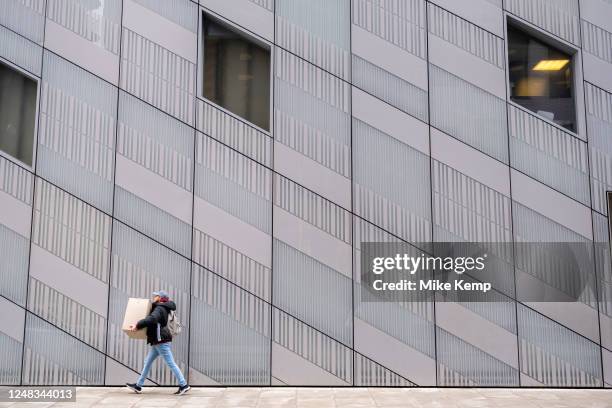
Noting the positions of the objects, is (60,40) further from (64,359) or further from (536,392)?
(536,392)

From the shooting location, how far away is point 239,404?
31.6 ft

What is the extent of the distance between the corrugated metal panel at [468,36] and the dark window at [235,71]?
11.4 ft

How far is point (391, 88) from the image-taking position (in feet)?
38.8

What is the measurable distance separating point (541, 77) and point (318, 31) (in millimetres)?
4622

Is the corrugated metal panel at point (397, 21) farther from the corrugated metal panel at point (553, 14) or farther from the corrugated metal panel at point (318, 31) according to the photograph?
the corrugated metal panel at point (553, 14)

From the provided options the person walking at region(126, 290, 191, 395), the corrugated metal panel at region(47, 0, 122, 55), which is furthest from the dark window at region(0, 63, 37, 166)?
the person walking at region(126, 290, 191, 395)

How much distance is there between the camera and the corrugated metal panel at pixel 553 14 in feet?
39.8

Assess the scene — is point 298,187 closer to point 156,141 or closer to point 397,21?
point 156,141

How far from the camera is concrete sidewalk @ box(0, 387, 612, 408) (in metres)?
9.63

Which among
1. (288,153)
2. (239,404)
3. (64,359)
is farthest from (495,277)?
(64,359)

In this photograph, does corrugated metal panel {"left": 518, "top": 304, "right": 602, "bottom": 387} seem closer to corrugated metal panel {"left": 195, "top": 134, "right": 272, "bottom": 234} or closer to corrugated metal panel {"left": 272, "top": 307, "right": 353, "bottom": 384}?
corrugated metal panel {"left": 272, "top": 307, "right": 353, "bottom": 384}

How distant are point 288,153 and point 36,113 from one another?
5.06 metres

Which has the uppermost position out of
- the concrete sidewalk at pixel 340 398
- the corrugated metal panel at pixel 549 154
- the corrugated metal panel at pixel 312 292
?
the corrugated metal panel at pixel 549 154

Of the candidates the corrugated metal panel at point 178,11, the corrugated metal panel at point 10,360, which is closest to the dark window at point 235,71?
the corrugated metal panel at point 178,11
